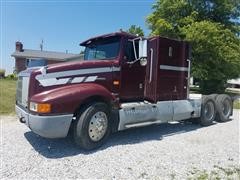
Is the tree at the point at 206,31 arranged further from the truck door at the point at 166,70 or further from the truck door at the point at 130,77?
the truck door at the point at 130,77

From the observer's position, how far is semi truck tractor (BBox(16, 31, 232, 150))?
5.13 metres

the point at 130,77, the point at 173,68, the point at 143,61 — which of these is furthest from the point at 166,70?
the point at 130,77

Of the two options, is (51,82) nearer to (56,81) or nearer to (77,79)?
(56,81)

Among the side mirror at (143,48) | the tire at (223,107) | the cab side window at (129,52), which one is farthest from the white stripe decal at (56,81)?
the tire at (223,107)

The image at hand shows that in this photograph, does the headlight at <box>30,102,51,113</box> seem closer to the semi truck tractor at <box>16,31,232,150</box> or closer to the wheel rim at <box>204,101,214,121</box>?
the semi truck tractor at <box>16,31,232,150</box>

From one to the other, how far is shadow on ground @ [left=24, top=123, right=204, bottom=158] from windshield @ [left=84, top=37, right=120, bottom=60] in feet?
6.75

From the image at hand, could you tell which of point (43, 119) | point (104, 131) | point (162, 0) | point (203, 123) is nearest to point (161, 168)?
point (104, 131)

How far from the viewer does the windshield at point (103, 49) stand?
21.0 ft

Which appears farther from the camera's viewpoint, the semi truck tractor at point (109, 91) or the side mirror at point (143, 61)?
the side mirror at point (143, 61)

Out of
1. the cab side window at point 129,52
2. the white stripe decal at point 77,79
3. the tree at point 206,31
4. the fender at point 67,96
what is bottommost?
the fender at point 67,96

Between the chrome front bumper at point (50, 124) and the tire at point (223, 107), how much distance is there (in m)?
5.92

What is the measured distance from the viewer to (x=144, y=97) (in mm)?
6938

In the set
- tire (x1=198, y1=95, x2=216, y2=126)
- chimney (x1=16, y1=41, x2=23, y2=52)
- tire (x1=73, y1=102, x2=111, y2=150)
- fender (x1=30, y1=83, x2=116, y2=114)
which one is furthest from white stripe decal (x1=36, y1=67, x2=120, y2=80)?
chimney (x1=16, y1=41, x2=23, y2=52)

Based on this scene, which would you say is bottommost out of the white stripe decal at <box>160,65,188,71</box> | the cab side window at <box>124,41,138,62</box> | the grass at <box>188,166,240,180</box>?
the grass at <box>188,166,240,180</box>
